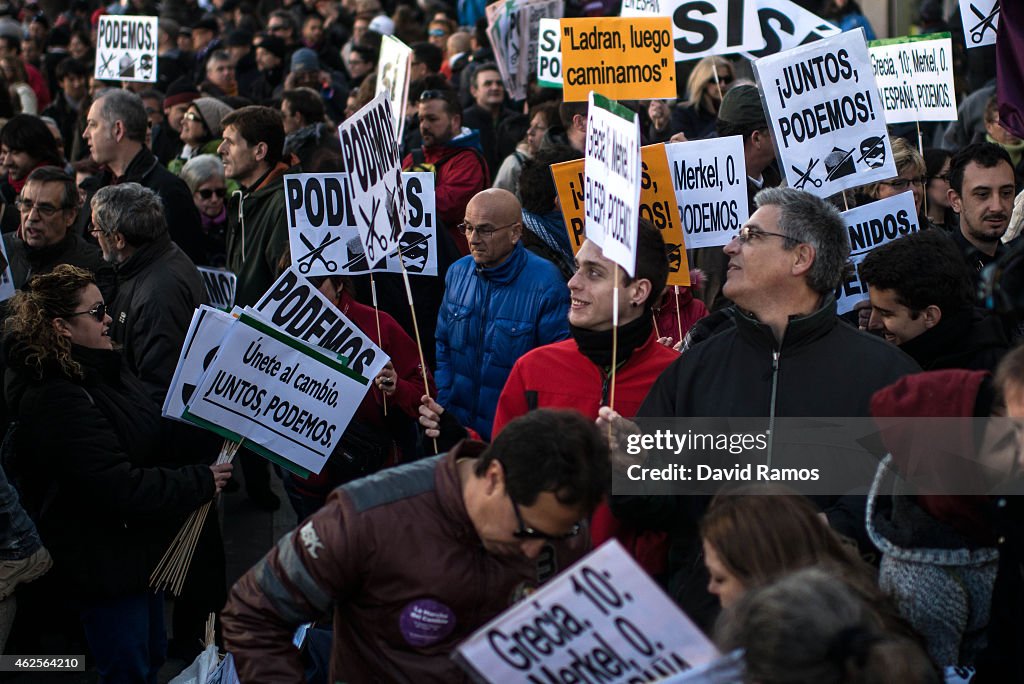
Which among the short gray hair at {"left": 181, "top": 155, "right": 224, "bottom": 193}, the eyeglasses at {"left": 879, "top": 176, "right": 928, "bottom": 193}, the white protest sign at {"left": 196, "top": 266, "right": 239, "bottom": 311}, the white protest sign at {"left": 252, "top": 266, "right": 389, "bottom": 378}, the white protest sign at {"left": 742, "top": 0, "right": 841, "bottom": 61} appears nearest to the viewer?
the white protest sign at {"left": 252, "top": 266, "right": 389, "bottom": 378}

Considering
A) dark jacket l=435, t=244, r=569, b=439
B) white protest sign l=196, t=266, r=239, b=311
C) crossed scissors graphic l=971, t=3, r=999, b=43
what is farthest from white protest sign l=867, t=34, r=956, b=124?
white protest sign l=196, t=266, r=239, b=311

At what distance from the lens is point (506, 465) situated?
117 inches

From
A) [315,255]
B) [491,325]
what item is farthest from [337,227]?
[491,325]

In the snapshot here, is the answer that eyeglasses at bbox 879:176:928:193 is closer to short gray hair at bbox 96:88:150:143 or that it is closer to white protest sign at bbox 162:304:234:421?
white protest sign at bbox 162:304:234:421

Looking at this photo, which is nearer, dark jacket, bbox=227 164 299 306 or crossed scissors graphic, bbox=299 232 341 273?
crossed scissors graphic, bbox=299 232 341 273

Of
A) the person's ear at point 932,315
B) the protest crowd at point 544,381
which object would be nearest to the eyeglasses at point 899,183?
the protest crowd at point 544,381

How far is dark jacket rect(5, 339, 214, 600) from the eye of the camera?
474 cm

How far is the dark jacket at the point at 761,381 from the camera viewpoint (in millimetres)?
3611

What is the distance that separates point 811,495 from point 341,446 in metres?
2.53

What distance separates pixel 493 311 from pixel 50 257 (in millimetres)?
2513

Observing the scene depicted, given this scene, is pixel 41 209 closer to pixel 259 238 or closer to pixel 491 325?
pixel 259 238

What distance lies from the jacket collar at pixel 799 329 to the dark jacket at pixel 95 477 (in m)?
2.41

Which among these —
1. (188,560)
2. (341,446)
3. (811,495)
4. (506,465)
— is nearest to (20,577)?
(188,560)

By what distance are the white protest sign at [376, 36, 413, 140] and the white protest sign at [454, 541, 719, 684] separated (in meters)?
4.78
